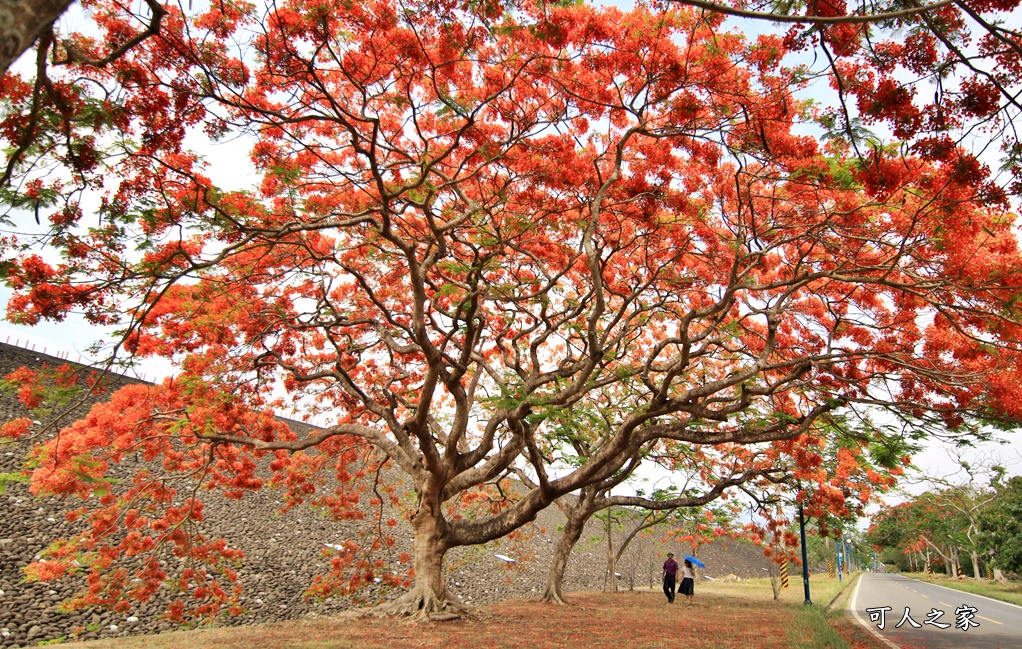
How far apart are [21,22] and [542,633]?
859 centimetres

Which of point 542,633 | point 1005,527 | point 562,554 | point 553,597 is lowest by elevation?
point 553,597

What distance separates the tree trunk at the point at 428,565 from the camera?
8523mm

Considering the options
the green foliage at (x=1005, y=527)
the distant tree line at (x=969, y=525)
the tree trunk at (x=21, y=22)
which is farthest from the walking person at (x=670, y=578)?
the green foliage at (x=1005, y=527)

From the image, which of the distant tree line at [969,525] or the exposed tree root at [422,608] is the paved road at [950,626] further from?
the exposed tree root at [422,608]

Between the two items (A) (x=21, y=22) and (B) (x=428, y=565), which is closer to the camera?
(A) (x=21, y=22)

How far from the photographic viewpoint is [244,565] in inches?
475

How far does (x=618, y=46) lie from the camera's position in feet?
20.4

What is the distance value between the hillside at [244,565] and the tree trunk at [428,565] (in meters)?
3.83

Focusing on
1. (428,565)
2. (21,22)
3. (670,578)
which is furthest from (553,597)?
(21,22)

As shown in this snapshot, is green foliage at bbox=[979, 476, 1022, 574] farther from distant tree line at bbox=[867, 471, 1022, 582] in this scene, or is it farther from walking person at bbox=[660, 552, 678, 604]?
walking person at bbox=[660, 552, 678, 604]

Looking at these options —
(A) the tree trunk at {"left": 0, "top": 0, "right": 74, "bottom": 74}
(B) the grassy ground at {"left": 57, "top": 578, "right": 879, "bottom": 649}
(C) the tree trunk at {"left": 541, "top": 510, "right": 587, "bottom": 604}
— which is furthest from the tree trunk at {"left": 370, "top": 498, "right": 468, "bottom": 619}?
(A) the tree trunk at {"left": 0, "top": 0, "right": 74, "bottom": 74}

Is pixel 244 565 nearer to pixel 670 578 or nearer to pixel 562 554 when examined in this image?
pixel 562 554

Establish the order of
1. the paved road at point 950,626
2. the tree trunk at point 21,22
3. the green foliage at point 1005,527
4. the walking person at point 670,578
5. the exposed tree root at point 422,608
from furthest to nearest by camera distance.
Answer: the green foliage at point 1005,527 → the walking person at point 670,578 → the exposed tree root at point 422,608 → the paved road at point 950,626 → the tree trunk at point 21,22

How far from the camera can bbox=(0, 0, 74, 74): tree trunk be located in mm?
1663
